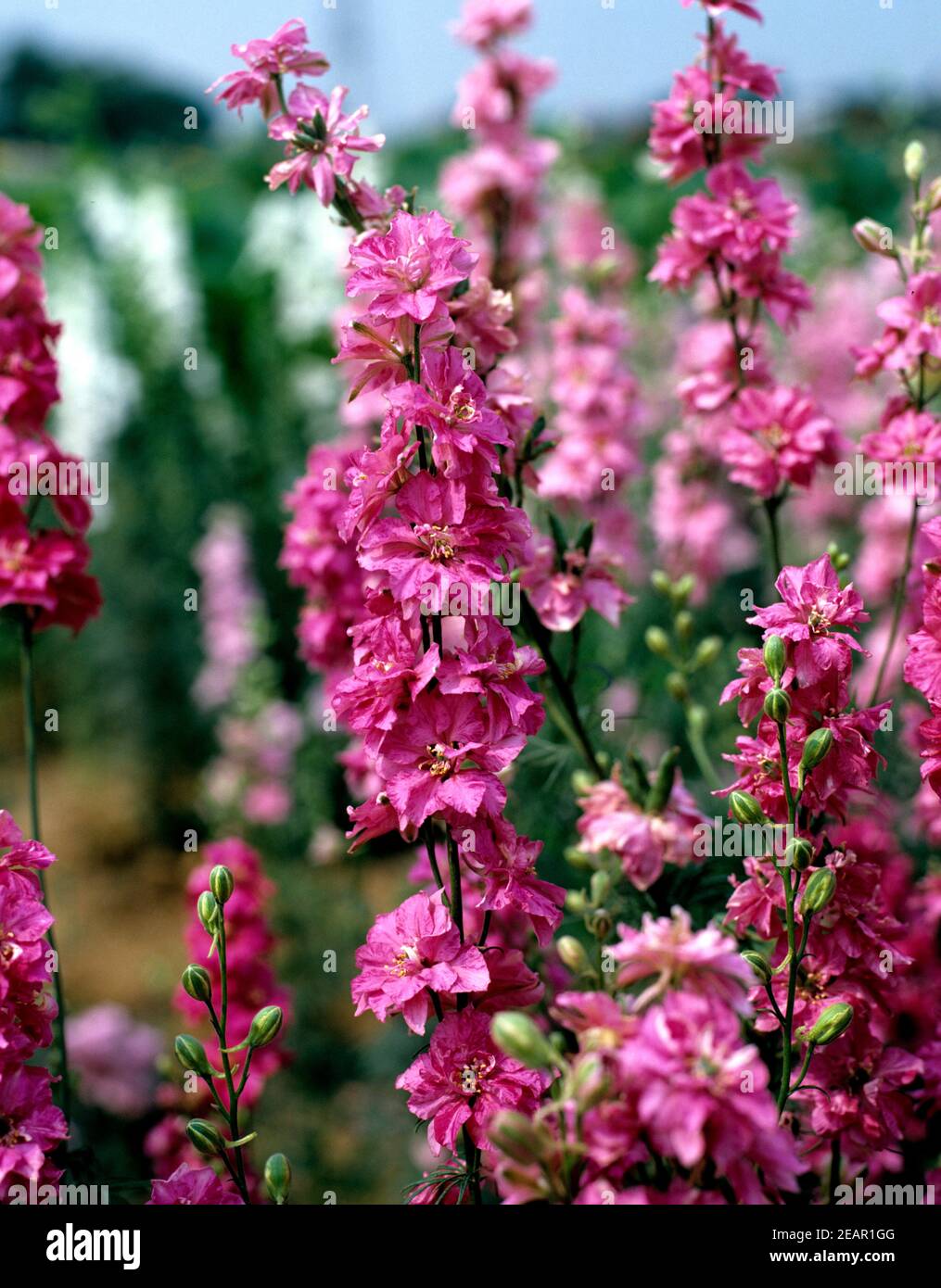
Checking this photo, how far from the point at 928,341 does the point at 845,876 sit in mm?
668

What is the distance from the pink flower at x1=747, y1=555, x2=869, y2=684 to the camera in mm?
1062

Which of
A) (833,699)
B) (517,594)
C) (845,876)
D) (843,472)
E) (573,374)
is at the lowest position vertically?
(845,876)

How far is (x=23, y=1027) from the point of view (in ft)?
3.70

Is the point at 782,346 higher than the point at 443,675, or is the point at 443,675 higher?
the point at 782,346

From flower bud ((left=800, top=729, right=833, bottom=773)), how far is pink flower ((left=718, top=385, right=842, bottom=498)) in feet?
1.95

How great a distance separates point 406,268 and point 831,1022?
71 cm

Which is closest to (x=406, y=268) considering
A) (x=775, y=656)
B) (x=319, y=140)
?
(x=319, y=140)

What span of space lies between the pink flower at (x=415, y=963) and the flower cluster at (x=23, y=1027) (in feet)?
0.92

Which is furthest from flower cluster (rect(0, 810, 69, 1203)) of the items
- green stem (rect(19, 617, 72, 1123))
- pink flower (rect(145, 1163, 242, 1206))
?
green stem (rect(19, 617, 72, 1123))

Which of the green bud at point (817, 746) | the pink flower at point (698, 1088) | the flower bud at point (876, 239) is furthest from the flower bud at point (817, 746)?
the flower bud at point (876, 239)

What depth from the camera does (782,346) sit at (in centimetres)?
362

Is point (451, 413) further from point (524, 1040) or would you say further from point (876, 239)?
point (876, 239)

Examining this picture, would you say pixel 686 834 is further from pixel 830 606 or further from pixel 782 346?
pixel 782 346
